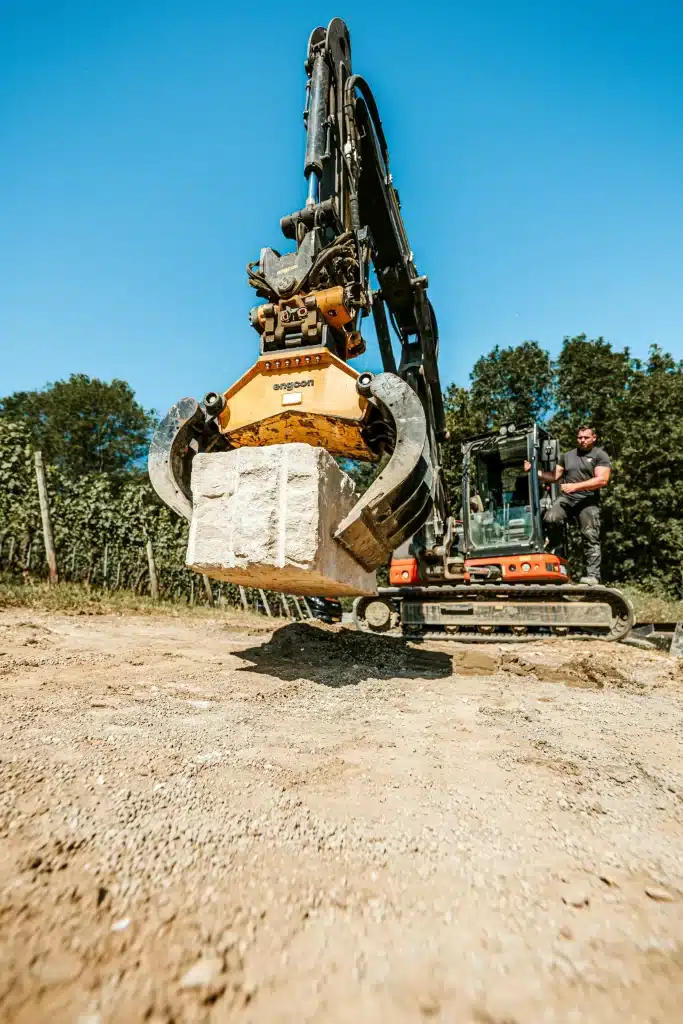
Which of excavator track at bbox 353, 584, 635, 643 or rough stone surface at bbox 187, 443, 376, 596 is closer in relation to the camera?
rough stone surface at bbox 187, 443, 376, 596

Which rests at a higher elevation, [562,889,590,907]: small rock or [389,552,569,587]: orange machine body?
[389,552,569,587]: orange machine body

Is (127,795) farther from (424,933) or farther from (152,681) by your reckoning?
(152,681)

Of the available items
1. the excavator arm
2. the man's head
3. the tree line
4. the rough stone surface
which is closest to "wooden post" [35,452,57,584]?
the tree line

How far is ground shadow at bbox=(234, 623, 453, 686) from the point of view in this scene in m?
4.06

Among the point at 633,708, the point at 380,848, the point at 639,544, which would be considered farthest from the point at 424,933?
the point at 639,544

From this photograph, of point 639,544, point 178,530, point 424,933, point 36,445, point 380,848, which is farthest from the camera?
point 36,445

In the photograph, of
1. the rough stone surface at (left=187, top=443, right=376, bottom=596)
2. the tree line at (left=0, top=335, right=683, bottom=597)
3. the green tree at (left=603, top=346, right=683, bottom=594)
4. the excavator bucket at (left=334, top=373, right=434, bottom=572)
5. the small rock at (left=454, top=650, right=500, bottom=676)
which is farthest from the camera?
the green tree at (left=603, top=346, right=683, bottom=594)

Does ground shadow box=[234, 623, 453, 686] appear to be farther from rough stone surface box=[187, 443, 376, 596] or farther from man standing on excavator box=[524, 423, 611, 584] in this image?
man standing on excavator box=[524, 423, 611, 584]

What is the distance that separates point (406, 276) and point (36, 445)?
1343 inches

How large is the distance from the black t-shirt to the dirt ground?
4.75 m

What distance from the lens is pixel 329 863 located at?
139 cm

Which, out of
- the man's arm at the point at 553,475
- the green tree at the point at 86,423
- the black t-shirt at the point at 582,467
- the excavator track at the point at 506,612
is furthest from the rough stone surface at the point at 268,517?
the green tree at the point at 86,423

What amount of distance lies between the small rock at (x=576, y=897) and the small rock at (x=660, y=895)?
0.56ft

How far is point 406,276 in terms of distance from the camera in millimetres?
7137
